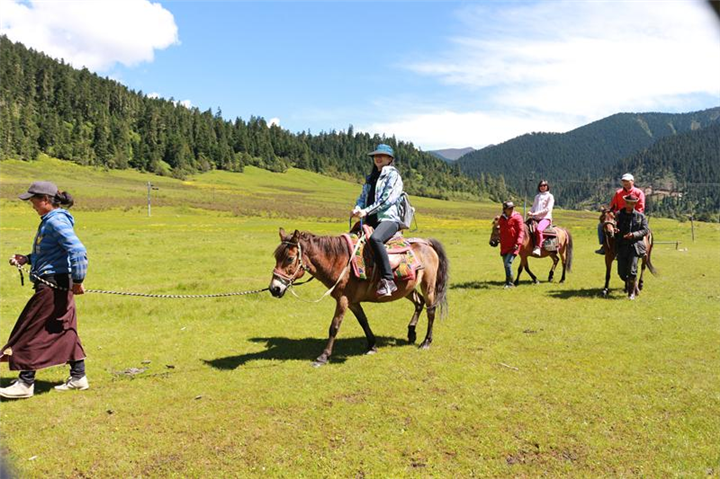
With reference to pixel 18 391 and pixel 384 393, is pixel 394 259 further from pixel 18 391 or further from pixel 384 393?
pixel 18 391

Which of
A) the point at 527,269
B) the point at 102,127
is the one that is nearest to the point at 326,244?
the point at 527,269

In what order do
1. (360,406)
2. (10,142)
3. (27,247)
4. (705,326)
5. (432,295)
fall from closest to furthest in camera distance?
(360,406), (432,295), (705,326), (27,247), (10,142)

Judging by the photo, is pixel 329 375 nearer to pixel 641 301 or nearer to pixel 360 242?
pixel 360 242

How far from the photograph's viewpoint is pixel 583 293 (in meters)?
15.4

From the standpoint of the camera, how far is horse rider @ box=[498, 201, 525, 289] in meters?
16.1

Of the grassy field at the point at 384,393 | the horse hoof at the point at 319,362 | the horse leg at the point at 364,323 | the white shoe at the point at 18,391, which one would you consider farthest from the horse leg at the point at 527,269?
the white shoe at the point at 18,391

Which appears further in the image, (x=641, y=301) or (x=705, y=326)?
(x=641, y=301)

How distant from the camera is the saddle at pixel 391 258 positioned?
8820 millimetres

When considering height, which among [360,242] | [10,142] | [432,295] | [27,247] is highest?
[10,142]

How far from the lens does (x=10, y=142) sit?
12838 centimetres

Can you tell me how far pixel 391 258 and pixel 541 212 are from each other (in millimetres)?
9858

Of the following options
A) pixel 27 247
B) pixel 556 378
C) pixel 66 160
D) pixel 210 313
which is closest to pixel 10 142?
pixel 66 160

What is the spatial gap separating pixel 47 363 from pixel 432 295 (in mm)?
6720

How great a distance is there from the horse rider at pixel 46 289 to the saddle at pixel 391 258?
425 centimetres
